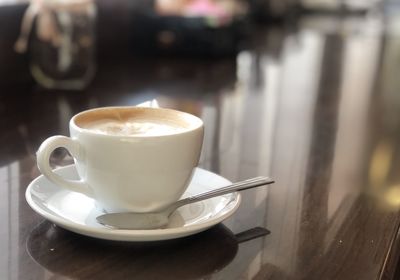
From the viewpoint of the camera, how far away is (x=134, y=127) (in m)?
0.62

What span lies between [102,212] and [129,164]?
8 centimetres

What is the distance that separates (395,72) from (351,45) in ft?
1.36

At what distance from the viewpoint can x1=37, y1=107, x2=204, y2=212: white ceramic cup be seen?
54 cm

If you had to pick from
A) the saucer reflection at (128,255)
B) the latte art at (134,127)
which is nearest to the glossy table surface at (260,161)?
the saucer reflection at (128,255)

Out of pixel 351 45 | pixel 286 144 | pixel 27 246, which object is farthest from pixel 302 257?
pixel 351 45

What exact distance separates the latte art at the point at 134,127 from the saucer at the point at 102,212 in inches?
2.9

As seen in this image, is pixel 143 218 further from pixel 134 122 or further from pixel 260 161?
pixel 260 161

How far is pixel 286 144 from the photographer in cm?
93

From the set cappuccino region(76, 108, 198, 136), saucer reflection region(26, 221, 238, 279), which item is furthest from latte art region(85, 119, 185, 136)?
saucer reflection region(26, 221, 238, 279)

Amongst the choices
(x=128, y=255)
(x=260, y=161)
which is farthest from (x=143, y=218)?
(x=260, y=161)

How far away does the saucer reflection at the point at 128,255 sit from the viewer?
1.69 feet

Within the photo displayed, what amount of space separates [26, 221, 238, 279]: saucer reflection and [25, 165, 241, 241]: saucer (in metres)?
0.02

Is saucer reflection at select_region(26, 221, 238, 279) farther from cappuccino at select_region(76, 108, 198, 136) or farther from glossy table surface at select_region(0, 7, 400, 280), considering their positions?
cappuccino at select_region(76, 108, 198, 136)

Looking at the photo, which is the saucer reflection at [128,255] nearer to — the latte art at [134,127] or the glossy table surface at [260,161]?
the glossy table surface at [260,161]
